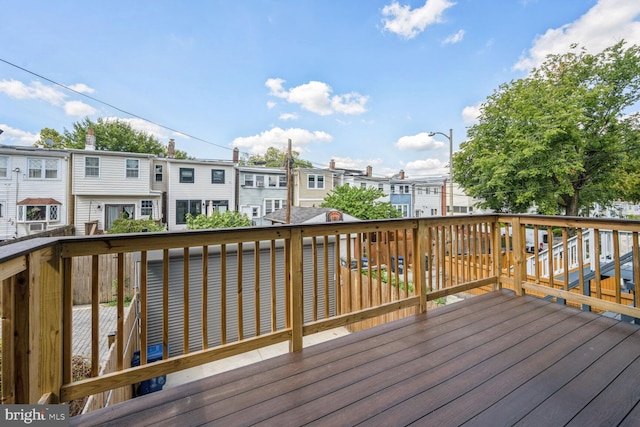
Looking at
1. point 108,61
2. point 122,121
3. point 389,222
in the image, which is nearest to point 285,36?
point 108,61

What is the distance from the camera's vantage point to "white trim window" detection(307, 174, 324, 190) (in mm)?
19625

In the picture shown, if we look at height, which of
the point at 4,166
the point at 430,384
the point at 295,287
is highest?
the point at 4,166

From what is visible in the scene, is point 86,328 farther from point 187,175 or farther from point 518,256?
point 187,175

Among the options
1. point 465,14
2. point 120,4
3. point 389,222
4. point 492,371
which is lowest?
point 492,371

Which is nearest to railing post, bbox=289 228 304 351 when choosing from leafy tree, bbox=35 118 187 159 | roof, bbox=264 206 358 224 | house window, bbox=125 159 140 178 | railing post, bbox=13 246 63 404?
railing post, bbox=13 246 63 404

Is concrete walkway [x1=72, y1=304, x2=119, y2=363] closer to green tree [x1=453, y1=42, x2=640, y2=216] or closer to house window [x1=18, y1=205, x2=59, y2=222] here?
house window [x1=18, y1=205, x2=59, y2=222]

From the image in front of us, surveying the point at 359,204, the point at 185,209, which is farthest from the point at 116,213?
the point at 359,204

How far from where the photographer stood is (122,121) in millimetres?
22406

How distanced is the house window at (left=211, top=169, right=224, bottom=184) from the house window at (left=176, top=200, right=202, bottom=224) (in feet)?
4.85

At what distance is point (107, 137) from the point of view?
21547 millimetres

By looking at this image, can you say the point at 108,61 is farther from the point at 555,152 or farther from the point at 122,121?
the point at 555,152

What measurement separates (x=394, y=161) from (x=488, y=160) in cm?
1415

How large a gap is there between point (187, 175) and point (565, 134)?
17.7m

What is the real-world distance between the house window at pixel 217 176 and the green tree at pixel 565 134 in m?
13.4
